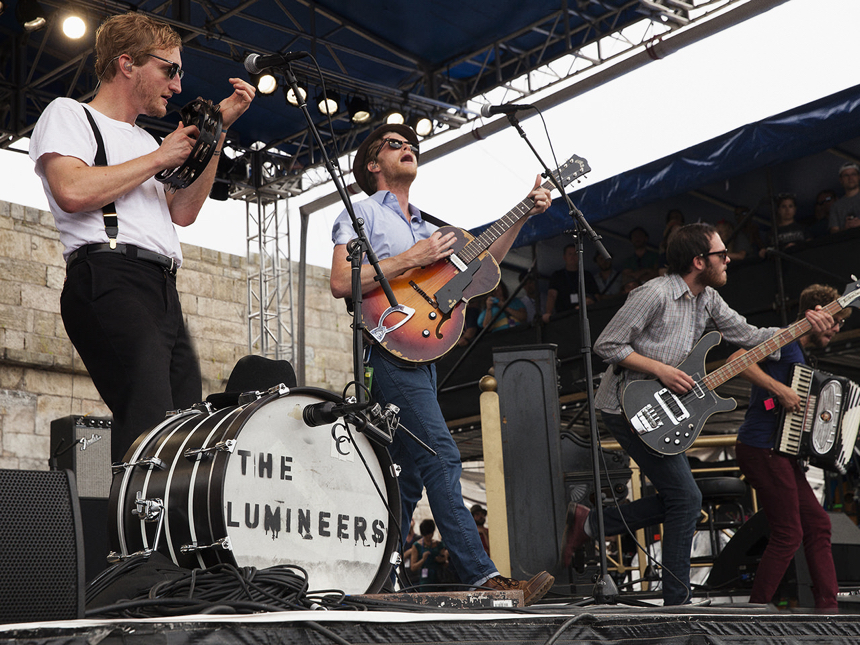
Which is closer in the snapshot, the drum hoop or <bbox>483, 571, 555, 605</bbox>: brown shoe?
the drum hoop

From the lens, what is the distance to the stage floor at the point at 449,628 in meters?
1.40

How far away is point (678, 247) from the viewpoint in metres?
4.59

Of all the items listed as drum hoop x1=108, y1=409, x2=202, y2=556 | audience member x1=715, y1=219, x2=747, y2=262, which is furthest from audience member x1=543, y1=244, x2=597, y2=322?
drum hoop x1=108, y1=409, x2=202, y2=556

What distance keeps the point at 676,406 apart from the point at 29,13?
25.3ft

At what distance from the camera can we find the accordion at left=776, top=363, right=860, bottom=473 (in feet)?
15.8

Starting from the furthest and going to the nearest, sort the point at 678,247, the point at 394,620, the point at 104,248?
the point at 678,247, the point at 104,248, the point at 394,620

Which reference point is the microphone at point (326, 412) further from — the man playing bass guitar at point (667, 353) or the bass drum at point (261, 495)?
the man playing bass guitar at point (667, 353)

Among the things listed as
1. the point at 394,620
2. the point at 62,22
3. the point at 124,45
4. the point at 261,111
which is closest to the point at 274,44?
the point at 261,111

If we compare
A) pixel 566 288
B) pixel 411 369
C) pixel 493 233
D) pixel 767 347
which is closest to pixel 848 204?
pixel 566 288

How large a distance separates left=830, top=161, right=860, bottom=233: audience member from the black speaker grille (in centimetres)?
788

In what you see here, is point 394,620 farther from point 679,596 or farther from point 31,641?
point 679,596

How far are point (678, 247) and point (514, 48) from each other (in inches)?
287

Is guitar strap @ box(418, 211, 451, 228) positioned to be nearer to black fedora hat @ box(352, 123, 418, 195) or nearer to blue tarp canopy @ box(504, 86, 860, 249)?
black fedora hat @ box(352, 123, 418, 195)

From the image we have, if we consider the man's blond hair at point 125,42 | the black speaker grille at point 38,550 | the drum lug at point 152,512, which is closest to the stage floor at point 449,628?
the black speaker grille at point 38,550
